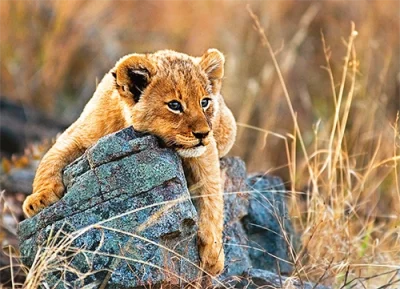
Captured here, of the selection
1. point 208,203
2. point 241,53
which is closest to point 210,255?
point 208,203

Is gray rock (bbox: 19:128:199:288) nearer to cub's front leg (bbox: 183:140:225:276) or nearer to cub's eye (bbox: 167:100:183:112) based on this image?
cub's front leg (bbox: 183:140:225:276)

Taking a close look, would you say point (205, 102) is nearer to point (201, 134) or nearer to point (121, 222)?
point (201, 134)

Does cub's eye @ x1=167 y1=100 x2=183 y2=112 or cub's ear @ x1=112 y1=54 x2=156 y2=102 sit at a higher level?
cub's ear @ x1=112 y1=54 x2=156 y2=102

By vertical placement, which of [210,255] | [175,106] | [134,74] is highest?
[134,74]

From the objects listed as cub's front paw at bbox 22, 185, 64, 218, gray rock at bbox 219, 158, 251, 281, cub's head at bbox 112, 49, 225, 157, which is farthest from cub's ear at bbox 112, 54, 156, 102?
gray rock at bbox 219, 158, 251, 281

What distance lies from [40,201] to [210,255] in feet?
3.37

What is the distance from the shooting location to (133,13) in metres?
15.6

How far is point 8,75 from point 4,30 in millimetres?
767

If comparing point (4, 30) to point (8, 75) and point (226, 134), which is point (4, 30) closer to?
point (8, 75)

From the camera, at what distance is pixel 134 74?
506 centimetres

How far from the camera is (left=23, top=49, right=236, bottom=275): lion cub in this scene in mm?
4875

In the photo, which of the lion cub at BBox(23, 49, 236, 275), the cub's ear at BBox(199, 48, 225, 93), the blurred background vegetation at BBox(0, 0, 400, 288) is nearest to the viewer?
the lion cub at BBox(23, 49, 236, 275)

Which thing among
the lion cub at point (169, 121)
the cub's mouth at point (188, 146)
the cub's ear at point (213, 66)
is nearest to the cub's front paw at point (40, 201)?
the lion cub at point (169, 121)

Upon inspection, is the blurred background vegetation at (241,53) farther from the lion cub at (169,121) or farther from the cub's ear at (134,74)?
the cub's ear at (134,74)
